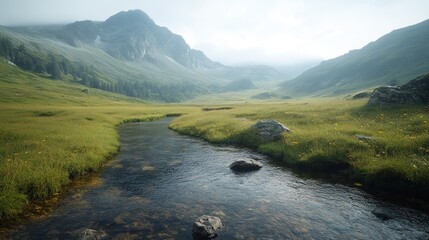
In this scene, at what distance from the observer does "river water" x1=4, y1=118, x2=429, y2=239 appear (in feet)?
39.4

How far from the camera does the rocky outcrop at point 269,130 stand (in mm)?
28359

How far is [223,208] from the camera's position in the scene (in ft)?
47.5

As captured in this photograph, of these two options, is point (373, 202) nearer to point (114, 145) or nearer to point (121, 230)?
point (121, 230)

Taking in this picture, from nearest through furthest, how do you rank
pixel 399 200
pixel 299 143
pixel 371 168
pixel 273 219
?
pixel 273 219 → pixel 399 200 → pixel 371 168 → pixel 299 143

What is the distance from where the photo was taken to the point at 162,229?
40.4ft

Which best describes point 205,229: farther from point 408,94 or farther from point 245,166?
point 408,94

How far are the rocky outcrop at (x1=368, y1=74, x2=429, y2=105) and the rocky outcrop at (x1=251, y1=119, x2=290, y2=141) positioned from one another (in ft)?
58.9

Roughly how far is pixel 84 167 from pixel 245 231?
45.0 feet

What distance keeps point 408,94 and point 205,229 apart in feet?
120

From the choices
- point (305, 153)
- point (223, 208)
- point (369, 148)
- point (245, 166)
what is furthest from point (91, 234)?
point (369, 148)

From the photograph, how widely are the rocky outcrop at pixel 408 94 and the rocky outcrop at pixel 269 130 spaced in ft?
58.9

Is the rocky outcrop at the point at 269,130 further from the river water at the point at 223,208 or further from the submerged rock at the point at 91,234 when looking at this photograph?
the submerged rock at the point at 91,234

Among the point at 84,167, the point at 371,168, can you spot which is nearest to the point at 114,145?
the point at 84,167

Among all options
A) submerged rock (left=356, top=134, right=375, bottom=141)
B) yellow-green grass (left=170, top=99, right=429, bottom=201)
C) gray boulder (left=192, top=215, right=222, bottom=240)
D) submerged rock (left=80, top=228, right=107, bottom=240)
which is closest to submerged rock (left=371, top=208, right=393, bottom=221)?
yellow-green grass (left=170, top=99, right=429, bottom=201)
